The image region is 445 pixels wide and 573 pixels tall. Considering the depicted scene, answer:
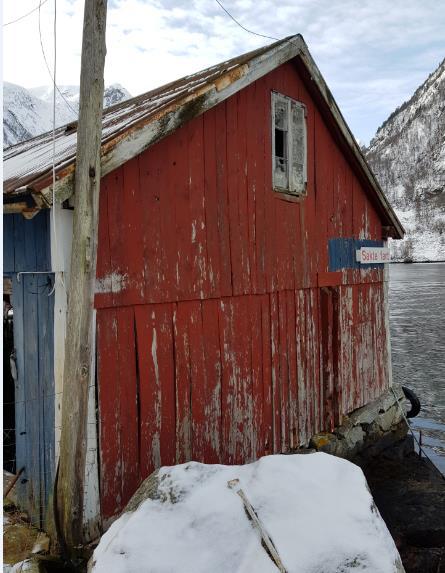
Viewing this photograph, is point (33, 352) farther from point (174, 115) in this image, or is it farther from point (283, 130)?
point (283, 130)

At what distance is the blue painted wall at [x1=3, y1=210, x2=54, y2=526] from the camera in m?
5.04

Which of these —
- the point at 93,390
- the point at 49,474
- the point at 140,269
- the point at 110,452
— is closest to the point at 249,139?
the point at 140,269

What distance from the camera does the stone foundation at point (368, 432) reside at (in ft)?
28.0

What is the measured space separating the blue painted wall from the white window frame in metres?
3.54

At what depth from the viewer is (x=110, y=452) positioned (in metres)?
5.15

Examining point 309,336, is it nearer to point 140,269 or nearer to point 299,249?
point 299,249

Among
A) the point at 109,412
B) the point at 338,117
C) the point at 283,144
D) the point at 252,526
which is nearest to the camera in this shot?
the point at 252,526

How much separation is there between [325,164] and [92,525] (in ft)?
20.4

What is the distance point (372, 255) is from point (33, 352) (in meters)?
6.67

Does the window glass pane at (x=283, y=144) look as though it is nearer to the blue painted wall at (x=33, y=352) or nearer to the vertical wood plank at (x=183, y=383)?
the vertical wood plank at (x=183, y=383)

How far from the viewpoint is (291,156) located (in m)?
7.55

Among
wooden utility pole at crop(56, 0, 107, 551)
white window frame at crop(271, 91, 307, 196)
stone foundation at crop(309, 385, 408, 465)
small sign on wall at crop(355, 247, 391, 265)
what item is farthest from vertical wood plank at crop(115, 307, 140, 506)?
small sign on wall at crop(355, 247, 391, 265)

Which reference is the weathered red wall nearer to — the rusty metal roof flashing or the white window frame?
the white window frame

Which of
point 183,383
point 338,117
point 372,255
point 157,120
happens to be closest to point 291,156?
point 338,117
